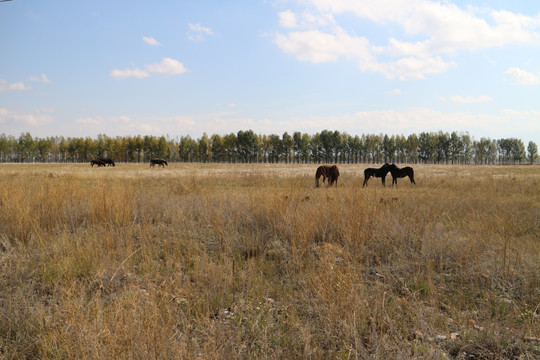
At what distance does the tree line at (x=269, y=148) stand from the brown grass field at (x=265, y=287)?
333ft

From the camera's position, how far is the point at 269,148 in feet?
379

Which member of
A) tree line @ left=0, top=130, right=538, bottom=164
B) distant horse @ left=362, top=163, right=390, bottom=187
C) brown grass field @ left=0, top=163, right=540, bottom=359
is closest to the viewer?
brown grass field @ left=0, top=163, right=540, bottom=359

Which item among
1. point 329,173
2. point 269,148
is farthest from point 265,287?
point 269,148

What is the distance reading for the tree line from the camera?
107 meters

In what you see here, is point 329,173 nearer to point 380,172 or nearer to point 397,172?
point 380,172

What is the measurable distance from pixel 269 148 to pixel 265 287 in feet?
370

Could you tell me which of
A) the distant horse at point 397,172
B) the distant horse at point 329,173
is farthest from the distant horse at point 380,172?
the distant horse at point 329,173

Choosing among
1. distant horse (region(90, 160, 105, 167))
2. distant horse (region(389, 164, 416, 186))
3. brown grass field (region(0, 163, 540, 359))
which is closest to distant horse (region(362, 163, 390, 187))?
distant horse (region(389, 164, 416, 186))

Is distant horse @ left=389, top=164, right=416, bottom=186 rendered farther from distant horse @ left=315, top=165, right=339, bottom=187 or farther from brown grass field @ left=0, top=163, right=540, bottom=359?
brown grass field @ left=0, top=163, right=540, bottom=359

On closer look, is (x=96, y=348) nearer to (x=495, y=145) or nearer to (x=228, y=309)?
(x=228, y=309)

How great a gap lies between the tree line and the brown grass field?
333 ft

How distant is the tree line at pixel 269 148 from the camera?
106688 mm

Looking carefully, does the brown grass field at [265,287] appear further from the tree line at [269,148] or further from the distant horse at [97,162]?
the tree line at [269,148]

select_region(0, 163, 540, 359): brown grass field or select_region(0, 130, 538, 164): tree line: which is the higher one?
select_region(0, 130, 538, 164): tree line
